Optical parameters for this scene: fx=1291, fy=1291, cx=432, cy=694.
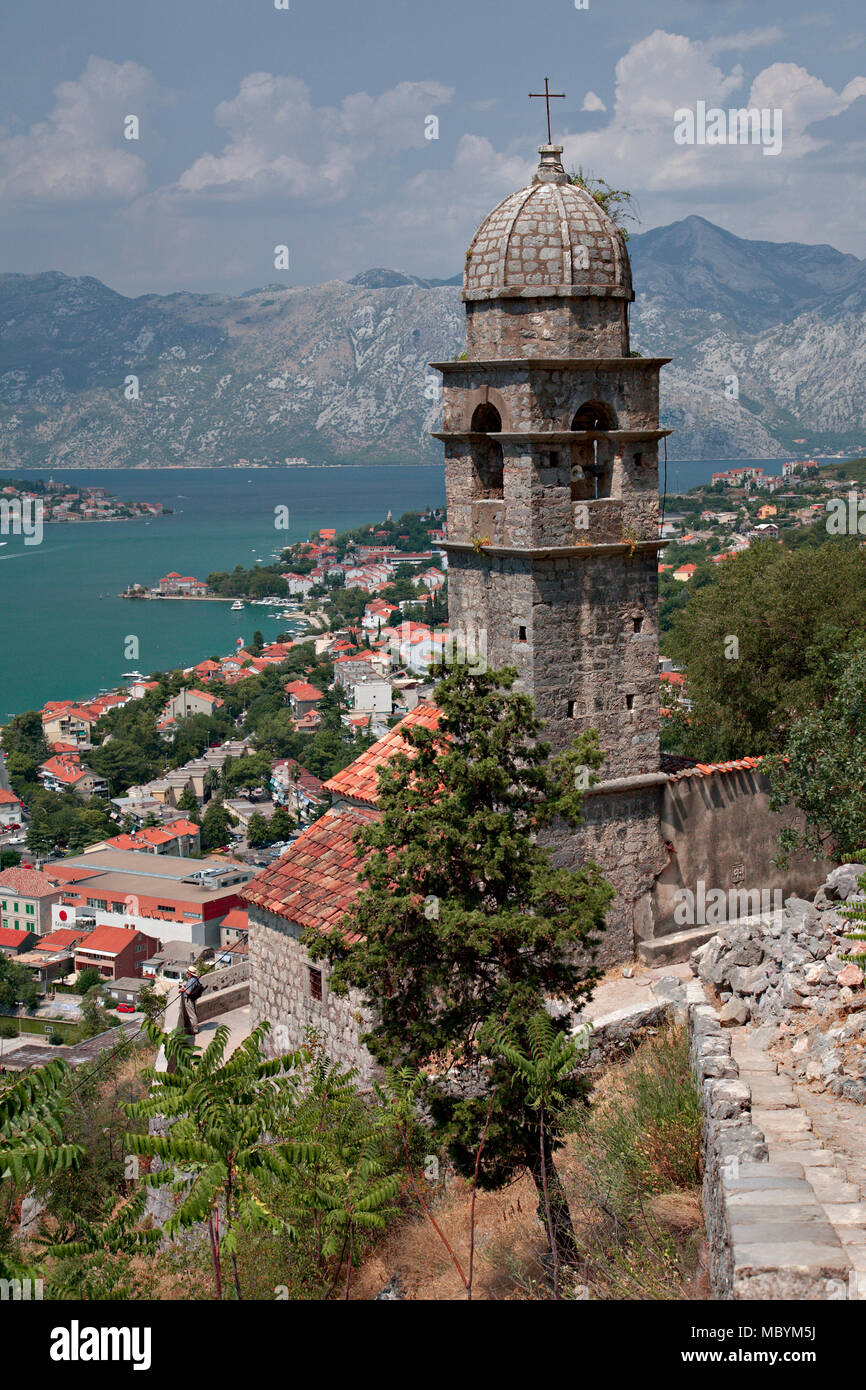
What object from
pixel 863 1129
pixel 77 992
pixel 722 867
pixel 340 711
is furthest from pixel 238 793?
pixel 863 1129

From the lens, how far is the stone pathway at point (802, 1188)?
555 centimetres

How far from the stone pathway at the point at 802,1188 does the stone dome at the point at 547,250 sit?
7024 millimetres

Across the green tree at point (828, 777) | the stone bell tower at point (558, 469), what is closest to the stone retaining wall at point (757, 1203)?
the stone bell tower at point (558, 469)

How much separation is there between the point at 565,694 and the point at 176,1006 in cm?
612

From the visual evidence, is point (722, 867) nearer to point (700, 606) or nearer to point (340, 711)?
point (700, 606)

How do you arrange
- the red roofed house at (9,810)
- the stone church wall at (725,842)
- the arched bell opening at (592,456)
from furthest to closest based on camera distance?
the red roofed house at (9,810), the stone church wall at (725,842), the arched bell opening at (592,456)

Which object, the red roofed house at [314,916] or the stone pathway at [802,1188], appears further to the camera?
the red roofed house at [314,916]

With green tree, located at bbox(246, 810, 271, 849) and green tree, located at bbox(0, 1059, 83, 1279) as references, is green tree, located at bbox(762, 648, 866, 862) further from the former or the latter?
green tree, located at bbox(246, 810, 271, 849)

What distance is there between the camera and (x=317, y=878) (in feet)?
42.3

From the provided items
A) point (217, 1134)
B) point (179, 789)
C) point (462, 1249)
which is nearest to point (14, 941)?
point (179, 789)

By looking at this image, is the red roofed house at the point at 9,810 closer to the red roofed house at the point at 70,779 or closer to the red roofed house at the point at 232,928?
the red roofed house at the point at 70,779

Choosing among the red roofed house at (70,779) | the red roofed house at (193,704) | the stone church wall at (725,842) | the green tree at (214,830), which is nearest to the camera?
the stone church wall at (725,842)

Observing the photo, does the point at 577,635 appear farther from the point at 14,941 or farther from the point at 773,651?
the point at 14,941

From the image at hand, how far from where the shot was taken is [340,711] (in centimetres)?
9069
